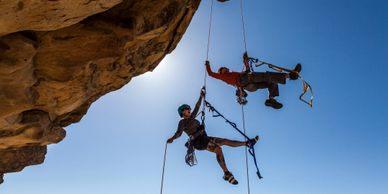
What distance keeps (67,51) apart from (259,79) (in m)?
5.16

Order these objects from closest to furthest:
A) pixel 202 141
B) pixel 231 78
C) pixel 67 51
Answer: pixel 67 51
pixel 202 141
pixel 231 78

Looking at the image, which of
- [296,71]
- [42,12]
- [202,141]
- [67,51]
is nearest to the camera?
[42,12]

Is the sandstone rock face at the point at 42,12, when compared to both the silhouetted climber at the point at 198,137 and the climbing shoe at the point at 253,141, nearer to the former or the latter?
the silhouetted climber at the point at 198,137

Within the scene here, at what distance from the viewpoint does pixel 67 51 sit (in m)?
7.60

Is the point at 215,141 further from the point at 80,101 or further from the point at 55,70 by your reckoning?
the point at 55,70

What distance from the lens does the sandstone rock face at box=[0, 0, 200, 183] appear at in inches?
241

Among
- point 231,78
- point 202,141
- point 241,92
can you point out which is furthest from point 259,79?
point 202,141

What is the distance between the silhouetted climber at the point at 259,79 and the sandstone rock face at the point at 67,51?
2.08 meters

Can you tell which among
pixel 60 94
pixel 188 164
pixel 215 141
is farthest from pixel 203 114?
pixel 60 94

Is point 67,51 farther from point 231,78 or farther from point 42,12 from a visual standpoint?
point 231,78

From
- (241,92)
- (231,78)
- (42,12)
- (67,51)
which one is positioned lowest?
(42,12)

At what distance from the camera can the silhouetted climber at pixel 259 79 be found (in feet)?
33.1

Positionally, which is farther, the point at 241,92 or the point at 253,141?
the point at 241,92

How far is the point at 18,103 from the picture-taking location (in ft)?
26.3
